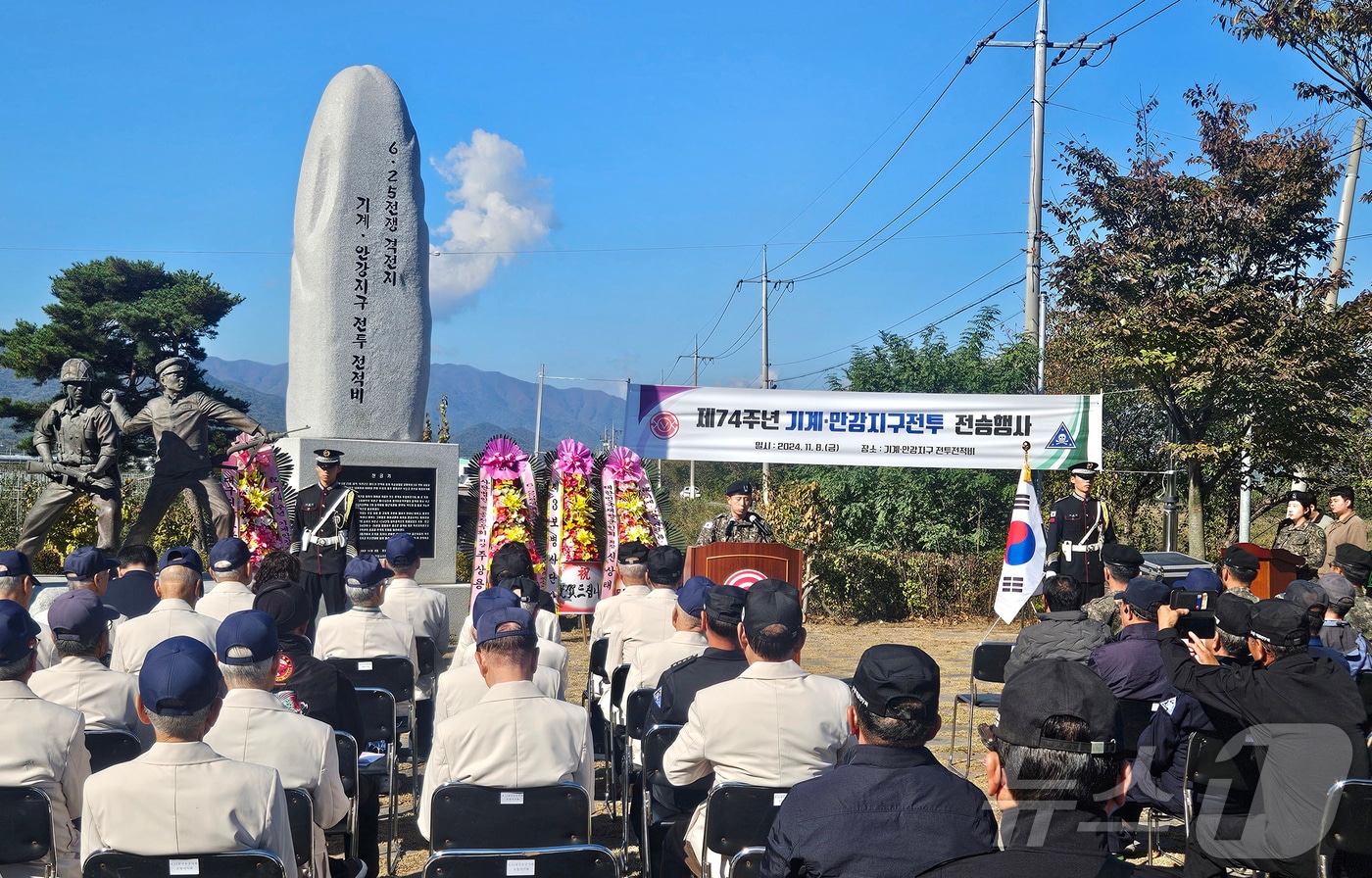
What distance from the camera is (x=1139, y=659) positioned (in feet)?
16.4

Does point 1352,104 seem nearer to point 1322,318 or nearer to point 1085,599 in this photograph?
point 1322,318

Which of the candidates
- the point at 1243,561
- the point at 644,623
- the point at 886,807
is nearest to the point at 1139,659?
the point at 1243,561

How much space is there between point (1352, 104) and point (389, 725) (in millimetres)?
12247

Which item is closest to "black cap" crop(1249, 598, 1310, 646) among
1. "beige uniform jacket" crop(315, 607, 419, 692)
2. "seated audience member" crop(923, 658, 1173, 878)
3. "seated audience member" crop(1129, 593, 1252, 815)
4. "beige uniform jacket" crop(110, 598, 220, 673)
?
"seated audience member" crop(1129, 593, 1252, 815)

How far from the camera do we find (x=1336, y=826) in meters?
3.53

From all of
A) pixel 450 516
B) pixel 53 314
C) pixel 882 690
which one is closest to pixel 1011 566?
pixel 450 516

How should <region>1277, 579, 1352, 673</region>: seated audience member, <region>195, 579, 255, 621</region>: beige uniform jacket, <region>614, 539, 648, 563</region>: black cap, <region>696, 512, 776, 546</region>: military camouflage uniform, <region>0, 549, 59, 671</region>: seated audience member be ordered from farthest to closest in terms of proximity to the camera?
<region>696, 512, 776, 546</region>: military camouflage uniform → <region>614, 539, 648, 563</region>: black cap → <region>195, 579, 255, 621</region>: beige uniform jacket → <region>0, 549, 59, 671</region>: seated audience member → <region>1277, 579, 1352, 673</region>: seated audience member

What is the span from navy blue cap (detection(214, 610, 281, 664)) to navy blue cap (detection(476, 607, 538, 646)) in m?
0.67

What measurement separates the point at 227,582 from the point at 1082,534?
681 cm

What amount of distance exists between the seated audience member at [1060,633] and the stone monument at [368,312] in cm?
659

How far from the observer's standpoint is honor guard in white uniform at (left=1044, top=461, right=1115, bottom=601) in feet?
30.9

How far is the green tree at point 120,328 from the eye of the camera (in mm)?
21219

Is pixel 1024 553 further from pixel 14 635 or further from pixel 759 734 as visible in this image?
pixel 14 635

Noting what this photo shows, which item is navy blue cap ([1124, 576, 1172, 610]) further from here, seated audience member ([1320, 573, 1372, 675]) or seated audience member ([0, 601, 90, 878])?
seated audience member ([0, 601, 90, 878])
